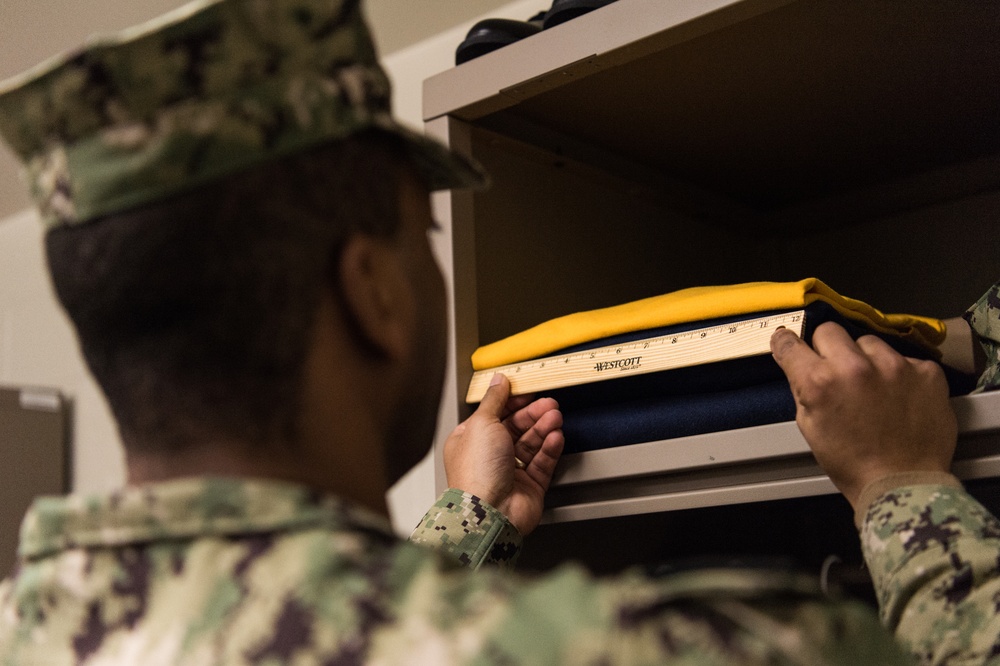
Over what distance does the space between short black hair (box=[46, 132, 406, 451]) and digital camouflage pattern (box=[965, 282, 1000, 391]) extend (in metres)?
0.61

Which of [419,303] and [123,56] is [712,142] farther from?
[123,56]

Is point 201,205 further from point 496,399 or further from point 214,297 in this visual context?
point 496,399

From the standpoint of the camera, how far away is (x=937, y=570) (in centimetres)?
66

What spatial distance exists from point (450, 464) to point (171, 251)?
1.68ft

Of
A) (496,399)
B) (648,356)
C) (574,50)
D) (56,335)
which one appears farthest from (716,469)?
(56,335)

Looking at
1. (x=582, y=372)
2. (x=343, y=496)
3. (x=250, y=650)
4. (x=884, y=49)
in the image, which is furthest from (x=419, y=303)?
(x=884, y=49)

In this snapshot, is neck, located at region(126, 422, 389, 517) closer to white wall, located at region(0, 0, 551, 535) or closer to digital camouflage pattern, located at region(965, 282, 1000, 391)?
digital camouflage pattern, located at region(965, 282, 1000, 391)

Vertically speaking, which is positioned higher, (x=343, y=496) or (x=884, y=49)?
(x=884, y=49)

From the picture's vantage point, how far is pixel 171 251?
49cm

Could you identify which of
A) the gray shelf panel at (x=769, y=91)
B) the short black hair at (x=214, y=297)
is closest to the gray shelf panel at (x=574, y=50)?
the gray shelf panel at (x=769, y=91)

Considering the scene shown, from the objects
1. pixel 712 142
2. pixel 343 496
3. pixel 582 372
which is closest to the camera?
pixel 343 496

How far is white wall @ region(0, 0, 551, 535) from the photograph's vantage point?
79.3 inches

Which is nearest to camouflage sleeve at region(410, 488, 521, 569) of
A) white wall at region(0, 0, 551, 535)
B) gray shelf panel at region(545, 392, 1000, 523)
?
gray shelf panel at region(545, 392, 1000, 523)

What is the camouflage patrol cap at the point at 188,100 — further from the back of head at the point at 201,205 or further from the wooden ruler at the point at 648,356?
the wooden ruler at the point at 648,356
